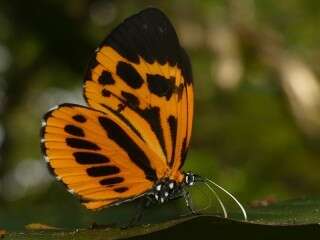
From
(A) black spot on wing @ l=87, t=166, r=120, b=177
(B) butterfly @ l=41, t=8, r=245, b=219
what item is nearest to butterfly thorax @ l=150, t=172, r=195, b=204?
(B) butterfly @ l=41, t=8, r=245, b=219

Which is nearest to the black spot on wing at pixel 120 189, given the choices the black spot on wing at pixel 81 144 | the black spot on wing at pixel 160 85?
the black spot on wing at pixel 81 144

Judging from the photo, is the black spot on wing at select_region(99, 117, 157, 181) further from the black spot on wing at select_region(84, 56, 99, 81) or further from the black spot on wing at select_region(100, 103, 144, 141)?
the black spot on wing at select_region(84, 56, 99, 81)

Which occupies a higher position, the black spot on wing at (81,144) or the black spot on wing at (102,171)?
the black spot on wing at (81,144)

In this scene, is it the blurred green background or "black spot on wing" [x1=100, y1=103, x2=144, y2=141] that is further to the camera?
the blurred green background

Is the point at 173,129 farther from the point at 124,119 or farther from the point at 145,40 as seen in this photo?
the point at 145,40

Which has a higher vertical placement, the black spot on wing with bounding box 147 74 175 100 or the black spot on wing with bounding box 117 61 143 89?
the black spot on wing with bounding box 117 61 143 89

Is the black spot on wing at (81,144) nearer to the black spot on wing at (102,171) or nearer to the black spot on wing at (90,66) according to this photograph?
the black spot on wing at (102,171)
